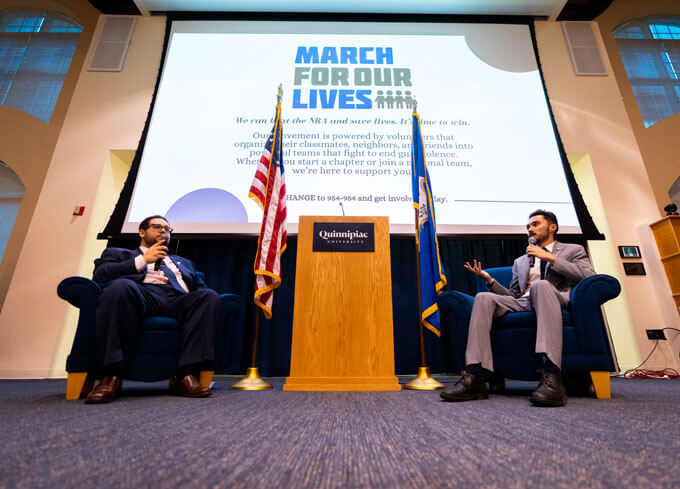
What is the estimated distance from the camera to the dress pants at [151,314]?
1.55m

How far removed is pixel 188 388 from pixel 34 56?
5.27 m

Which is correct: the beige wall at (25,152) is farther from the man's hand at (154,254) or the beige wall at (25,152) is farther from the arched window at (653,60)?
the arched window at (653,60)

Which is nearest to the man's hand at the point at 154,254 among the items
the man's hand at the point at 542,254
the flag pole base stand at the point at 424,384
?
the flag pole base stand at the point at 424,384

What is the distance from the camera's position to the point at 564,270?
→ 170 centimetres

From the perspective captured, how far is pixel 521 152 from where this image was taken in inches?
121

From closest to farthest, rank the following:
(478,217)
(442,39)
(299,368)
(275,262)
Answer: (299,368), (275,262), (478,217), (442,39)

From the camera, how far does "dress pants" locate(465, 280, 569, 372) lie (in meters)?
1.47

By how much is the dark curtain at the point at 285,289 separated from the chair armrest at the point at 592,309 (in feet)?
4.61

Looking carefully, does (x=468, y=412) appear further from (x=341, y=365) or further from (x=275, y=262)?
(x=275, y=262)

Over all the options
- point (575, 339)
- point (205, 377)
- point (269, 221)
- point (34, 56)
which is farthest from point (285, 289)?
point (34, 56)

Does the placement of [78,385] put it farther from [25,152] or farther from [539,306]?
[25,152]

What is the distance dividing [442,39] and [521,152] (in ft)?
5.12

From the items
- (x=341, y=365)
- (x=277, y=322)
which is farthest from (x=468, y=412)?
(x=277, y=322)

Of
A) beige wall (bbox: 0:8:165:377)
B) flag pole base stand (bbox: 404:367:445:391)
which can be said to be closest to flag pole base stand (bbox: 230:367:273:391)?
flag pole base stand (bbox: 404:367:445:391)
